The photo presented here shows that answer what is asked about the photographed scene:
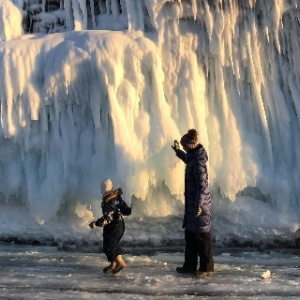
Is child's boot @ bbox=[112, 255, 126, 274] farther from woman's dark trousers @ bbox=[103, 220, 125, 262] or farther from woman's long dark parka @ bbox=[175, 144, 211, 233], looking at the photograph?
woman's long dark parka @ bbox=[175, 144, 211, 233]

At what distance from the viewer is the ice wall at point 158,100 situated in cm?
828

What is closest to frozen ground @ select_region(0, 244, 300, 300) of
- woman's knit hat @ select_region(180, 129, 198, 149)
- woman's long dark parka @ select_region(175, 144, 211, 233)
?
woman's long dark parka @ select_region(175, 144, 211, 233)

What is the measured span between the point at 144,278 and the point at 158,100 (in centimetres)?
319

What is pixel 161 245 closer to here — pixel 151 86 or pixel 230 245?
pixel 230 245

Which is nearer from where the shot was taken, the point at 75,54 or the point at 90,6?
the point at 75,54

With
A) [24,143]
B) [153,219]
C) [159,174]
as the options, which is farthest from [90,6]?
[153,219]

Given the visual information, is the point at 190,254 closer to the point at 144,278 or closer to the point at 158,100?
the point at 144,278

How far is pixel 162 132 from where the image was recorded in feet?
27.1

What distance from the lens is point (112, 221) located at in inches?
248

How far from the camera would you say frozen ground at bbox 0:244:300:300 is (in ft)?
17.8

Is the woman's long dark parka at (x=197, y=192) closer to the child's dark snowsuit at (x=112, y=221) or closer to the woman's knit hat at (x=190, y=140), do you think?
the woman's knit hat at (x=190, y=140)

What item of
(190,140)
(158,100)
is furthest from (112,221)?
(158,100)

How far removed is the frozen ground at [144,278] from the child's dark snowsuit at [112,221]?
0.29 metres

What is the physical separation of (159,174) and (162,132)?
63 centimetres
